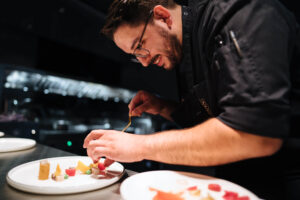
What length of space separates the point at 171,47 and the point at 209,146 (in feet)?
2.02

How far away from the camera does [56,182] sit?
749 mm

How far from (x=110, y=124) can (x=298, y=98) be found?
3.64 m

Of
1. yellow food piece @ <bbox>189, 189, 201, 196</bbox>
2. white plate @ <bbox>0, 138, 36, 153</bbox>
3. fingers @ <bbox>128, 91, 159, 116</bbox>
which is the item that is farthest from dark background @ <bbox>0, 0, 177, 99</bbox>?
yellow food piece @ <bbox>189, 189, 201, 196</bbox>

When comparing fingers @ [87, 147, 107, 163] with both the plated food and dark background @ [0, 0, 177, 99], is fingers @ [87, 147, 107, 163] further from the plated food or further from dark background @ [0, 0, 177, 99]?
dark background @ [0, 0, 177, 99]

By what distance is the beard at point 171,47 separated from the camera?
42.0 inches

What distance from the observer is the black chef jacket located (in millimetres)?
602

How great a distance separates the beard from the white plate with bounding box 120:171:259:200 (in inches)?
24.5

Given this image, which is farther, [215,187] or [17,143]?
[17,143]

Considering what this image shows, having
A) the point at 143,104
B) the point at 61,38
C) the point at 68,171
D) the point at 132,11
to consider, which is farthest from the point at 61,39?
the point at 68,171

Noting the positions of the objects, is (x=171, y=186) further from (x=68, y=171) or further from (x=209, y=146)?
(x=68, y=171)

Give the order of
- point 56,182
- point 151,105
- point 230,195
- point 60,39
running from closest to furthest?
point 230,195 < point 56,182 < point 151,105 < point 60,39

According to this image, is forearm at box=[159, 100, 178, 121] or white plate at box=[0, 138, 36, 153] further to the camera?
forearm at box=[159, 100, 178, 121]

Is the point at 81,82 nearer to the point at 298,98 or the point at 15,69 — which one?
the point at 15,69

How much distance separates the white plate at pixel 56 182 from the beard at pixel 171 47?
Answer: 0.62 metres
